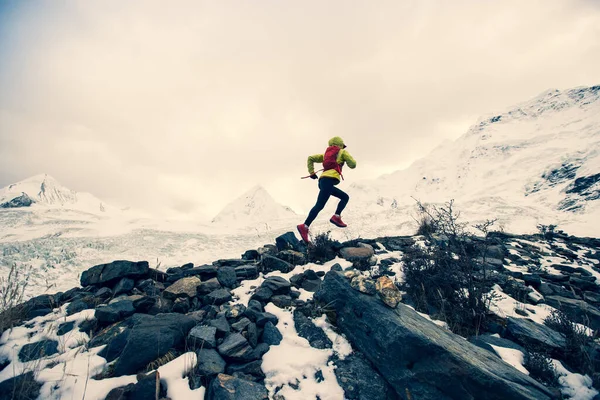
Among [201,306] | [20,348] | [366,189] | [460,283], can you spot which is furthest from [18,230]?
[366,189]

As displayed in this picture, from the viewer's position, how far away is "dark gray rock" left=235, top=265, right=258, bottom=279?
A: 4867 millimetres

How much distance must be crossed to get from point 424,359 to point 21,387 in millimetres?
3572

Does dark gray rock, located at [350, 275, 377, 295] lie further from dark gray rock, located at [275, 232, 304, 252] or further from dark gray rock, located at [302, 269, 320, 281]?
dark gray rock, located at [275, 232, 304, 252]

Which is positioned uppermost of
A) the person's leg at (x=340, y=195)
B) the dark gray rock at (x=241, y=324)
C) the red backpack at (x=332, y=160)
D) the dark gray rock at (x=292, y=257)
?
the red backpack at (x=332, y=160)

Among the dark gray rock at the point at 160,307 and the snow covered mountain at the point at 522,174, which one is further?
the snow covered mountain at the point at 522,174

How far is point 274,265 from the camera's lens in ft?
17.6

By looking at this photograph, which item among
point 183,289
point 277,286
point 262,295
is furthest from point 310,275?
A: point 183,289

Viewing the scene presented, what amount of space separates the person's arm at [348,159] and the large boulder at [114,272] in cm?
501

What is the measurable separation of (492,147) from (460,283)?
383 ft

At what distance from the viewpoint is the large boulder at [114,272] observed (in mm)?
4551

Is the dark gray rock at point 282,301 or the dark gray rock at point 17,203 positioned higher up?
the dark gray rock at point 17,203

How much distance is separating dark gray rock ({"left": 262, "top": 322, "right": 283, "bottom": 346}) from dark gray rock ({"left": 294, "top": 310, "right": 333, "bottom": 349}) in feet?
0.98

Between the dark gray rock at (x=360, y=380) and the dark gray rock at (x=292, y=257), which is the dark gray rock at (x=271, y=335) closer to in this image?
the dark gray rock at (x=360, y=380)

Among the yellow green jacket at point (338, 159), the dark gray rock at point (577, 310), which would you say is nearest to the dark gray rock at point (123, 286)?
the yellow green jacket at point (338, 159)
